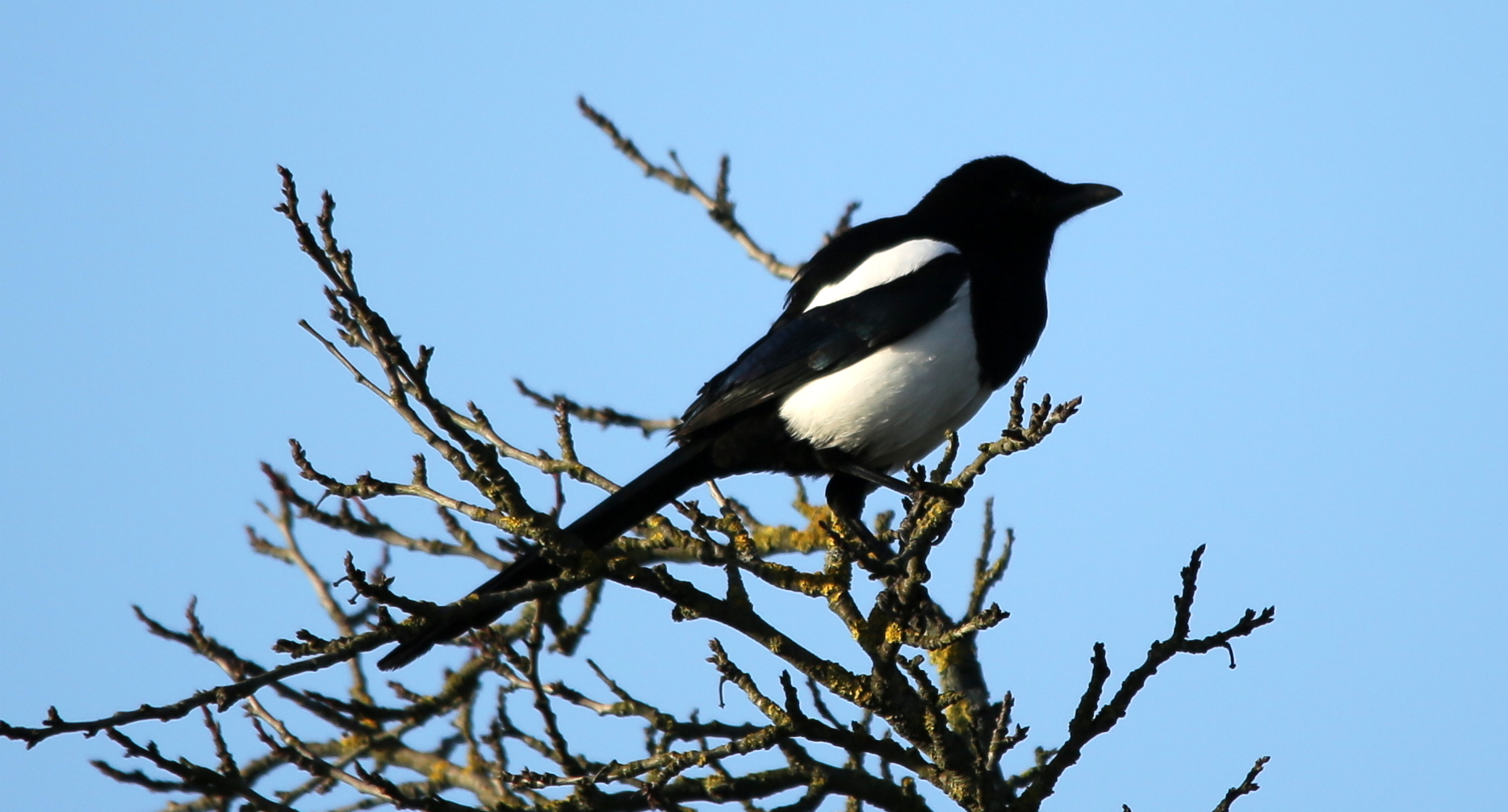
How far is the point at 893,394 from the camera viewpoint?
14.2 feet

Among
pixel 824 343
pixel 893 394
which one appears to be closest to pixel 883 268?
pixel 824 343

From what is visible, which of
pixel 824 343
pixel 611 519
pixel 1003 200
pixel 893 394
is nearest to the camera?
pixel 611 519

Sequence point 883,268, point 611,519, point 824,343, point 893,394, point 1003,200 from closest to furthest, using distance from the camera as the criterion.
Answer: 1. point 611,519
2. point 893,394
3. point 824,343
4. point 883,268
5. point 1003,200

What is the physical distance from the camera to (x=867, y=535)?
427 centimetres

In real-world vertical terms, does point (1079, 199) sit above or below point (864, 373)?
above

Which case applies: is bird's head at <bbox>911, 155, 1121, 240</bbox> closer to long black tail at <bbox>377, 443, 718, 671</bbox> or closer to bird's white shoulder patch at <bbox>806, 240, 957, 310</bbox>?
bird's white shoulder patch at <bbox>806, 240, 957, 310</bbox>

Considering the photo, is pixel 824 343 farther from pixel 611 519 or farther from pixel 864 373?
pixel 611 519

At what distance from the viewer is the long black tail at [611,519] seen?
3.32 meters

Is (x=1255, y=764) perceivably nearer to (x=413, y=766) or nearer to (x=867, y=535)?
(x=867, y=535)

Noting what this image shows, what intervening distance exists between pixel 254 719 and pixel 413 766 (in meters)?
1.26

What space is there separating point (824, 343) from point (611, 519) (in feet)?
2.94

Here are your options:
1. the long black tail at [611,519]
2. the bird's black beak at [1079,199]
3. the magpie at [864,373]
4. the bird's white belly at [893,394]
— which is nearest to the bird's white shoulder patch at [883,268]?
the magpie at [864,373]

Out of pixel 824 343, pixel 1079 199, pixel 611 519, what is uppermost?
pixel 1079 199

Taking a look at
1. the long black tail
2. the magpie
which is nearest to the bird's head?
the magpie
